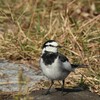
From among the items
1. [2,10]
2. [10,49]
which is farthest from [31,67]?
[2,10]

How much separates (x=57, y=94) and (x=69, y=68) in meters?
0.31

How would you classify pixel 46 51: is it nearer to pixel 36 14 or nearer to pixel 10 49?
pixel 10 49

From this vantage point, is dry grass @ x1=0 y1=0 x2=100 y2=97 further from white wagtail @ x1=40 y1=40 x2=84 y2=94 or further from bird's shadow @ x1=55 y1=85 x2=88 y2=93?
white wagtail @ x1=40 y1=40 x2=84 y2=94

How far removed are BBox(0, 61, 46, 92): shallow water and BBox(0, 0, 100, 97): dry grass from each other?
25 cm

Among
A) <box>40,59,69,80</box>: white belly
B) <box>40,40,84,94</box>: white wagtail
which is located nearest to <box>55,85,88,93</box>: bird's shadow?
<box>40,40,84,94</box>: white wagtail

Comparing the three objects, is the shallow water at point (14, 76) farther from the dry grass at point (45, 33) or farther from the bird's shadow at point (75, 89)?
the bird's shadow at point (75, 89)

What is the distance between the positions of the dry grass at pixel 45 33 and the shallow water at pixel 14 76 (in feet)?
0.81

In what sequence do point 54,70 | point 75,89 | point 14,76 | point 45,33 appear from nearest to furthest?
point 54,70 → point 75,89 → point 14,76 → point 45,33

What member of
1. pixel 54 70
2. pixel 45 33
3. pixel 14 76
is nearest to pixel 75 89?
pixel 54 70

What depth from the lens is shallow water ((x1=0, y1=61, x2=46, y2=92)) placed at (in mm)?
5543

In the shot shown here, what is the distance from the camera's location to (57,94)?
16.6 feet

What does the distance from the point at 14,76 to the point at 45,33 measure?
4.05 ft

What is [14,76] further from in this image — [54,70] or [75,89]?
[54,70]

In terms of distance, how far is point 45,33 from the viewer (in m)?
A: 6.98
